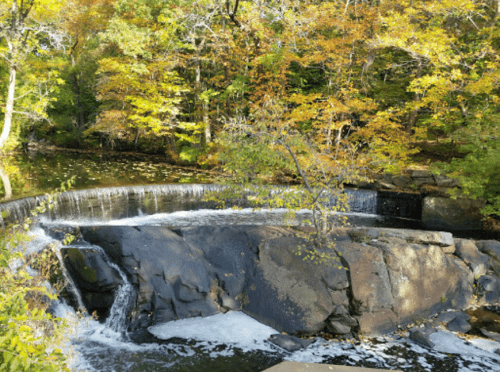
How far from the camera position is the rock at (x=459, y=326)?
18.9ft

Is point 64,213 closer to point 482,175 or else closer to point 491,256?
point 491,256

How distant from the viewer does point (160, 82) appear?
52.4 ft

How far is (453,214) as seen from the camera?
11023mm

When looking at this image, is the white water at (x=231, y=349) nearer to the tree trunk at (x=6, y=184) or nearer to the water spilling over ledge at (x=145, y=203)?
the water spilling over ledge at (x=145, y=203)

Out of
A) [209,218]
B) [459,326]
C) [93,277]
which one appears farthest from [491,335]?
[209,218]

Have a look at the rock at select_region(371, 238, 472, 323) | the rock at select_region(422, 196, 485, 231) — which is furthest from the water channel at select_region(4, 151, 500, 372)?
the rock at select_region(422, 196, 485, 231)

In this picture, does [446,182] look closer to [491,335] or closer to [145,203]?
[491,335]

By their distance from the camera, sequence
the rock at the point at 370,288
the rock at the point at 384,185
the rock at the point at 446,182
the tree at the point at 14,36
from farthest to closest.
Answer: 1. the rock at the point at 384,185
2. the rock at the point at 446,182
3. the tree at the point at 14,36
4. the rock at the point at 370,288

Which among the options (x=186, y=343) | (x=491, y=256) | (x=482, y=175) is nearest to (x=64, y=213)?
(x=186, y=343)

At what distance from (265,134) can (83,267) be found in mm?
4256

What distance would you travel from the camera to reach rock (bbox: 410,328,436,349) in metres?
5.32

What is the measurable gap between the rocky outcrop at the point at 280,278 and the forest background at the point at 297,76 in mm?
1656

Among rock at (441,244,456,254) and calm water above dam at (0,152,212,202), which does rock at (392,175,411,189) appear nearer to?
rock at (441,244,456,254)

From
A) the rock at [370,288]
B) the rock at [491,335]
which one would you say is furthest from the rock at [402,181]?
the rock at [491,335]
